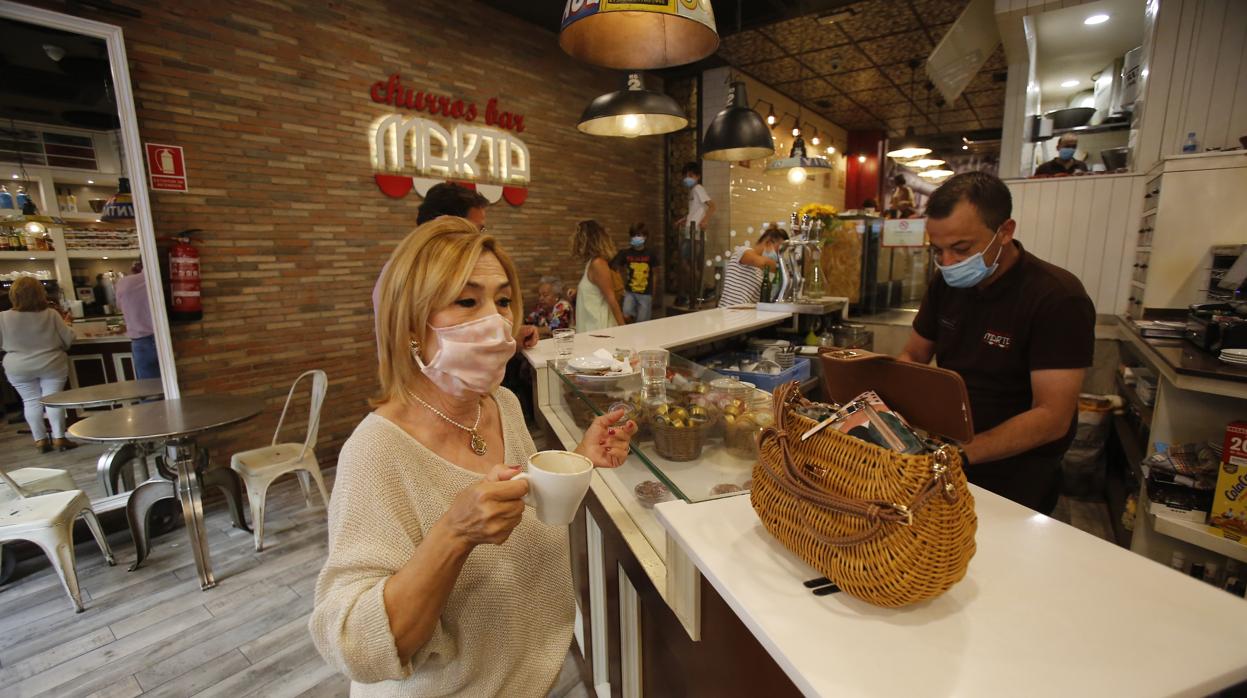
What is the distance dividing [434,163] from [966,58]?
4.71 meters

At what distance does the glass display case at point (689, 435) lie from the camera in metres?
1.28

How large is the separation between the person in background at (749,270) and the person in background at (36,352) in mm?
4590

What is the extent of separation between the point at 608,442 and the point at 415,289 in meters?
0.59

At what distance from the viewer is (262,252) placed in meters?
4.14

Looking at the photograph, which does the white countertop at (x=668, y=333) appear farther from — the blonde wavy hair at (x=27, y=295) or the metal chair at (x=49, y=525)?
the blonde wavy hair at (x=27, y=295)

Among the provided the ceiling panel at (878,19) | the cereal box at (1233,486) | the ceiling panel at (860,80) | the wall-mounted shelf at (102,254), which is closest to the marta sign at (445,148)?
the wall-mounted shelf at (102,254)

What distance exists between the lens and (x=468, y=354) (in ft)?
3.46

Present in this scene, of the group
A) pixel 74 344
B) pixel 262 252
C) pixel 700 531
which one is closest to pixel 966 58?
pixel 700 531

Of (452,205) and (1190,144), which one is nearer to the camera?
(452,205)

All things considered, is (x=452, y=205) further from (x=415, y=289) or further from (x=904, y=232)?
(x=904, y=232)

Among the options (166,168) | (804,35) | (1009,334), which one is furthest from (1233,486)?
(804,35)

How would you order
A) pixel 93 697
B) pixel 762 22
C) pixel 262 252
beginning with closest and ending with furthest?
1. pixel 93 697
2. pixel 262 252
3. pixel 762 22

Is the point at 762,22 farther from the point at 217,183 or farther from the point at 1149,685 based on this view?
the point at 1149,685

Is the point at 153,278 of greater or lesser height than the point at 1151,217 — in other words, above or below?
below
